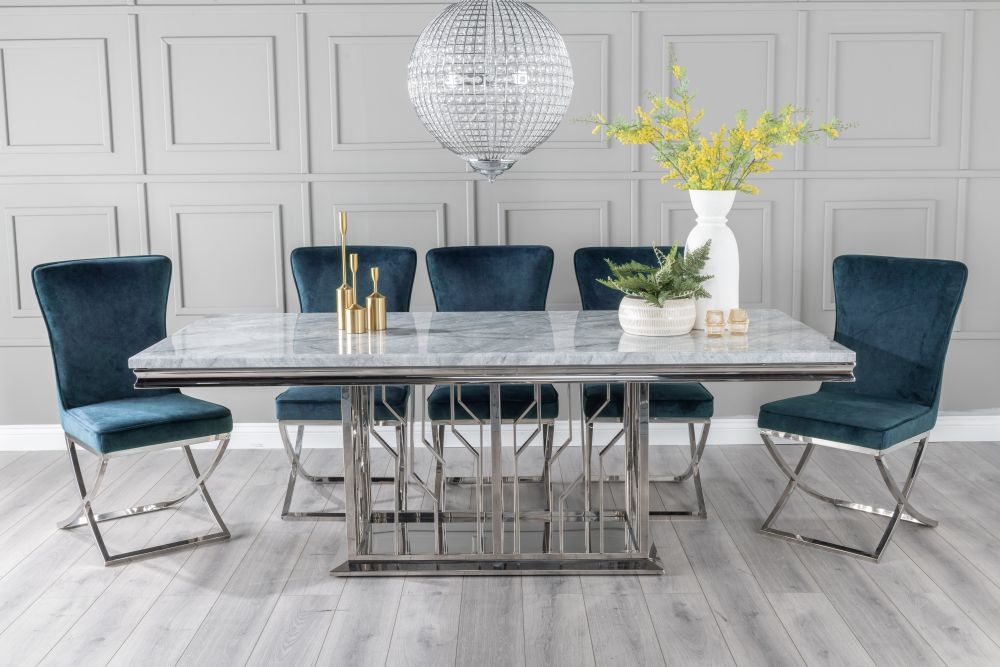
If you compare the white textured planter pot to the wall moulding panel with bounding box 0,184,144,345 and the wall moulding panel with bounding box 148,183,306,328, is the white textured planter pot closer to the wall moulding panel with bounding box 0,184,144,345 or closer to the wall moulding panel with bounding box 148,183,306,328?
the wall moulding panel with bounding box 148,183,306,328

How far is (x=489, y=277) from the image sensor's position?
419 cm

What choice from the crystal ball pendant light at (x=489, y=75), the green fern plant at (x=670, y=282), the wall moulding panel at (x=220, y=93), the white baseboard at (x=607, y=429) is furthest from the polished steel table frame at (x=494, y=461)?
the wall moulding panel at (x=220, y=93)

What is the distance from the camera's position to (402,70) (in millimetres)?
4562

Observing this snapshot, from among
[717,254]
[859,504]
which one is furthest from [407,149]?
[859,504]

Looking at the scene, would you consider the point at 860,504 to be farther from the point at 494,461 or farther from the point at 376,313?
the point at 376,313

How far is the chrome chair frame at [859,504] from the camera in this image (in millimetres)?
3377

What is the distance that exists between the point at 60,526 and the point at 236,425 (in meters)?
1.16

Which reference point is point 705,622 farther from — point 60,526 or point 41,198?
point 41,198

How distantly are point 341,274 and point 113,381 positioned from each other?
0.95 meters

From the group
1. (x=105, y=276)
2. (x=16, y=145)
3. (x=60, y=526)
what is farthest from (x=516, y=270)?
(x=16, y=145)

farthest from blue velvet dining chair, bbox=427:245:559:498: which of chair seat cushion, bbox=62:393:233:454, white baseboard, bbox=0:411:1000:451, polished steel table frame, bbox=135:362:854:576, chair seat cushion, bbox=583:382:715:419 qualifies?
chair seat cushion, bbox=62:393:233:454

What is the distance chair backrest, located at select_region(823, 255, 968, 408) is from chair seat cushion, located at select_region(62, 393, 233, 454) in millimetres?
2210

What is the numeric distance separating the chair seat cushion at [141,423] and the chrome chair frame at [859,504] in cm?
187

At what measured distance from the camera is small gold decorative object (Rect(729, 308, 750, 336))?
3209mm
